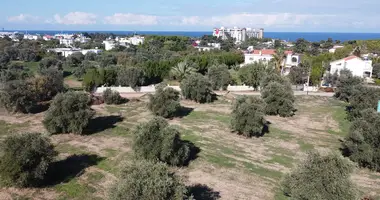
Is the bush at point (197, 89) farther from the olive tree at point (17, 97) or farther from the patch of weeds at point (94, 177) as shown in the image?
the patch of weeds at point (94, 177)

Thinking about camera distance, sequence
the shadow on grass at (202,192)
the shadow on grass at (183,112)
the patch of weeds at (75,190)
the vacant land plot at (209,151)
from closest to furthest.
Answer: the patch of weeds at (75,190)
the shadow on grass at (202,192)
the vacant land plot at (209,151)
the shadow on grass at (183,112)

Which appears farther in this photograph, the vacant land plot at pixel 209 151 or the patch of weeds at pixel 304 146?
the patch of weeds at pixel 304 146

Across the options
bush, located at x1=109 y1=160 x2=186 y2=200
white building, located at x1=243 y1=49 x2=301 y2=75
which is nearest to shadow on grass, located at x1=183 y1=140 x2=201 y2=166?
bush, located at x1=109 y1=160 x2=186 y2=200

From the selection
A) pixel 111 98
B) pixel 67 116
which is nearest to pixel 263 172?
pixel 67 116

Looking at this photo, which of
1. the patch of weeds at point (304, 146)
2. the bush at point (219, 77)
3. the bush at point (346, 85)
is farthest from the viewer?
the bush at point (219, 77)

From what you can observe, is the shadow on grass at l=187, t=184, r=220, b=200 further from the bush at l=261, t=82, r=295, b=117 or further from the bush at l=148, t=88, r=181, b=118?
the bush at l=261, t=82, r=295, b=117

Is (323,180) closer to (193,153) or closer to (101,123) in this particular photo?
(193,153)

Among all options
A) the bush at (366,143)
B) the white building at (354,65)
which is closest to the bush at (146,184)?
the bush at (366,143)
